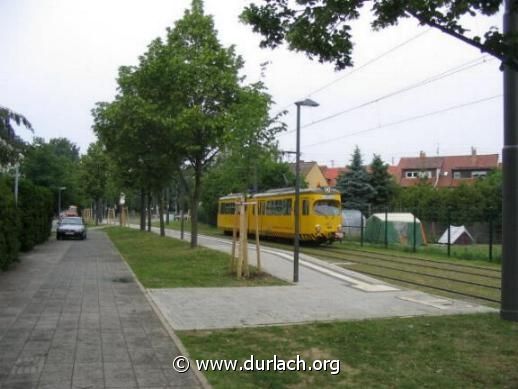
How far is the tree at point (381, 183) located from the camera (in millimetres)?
52781

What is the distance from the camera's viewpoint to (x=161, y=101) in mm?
21188

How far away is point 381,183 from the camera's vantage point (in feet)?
174

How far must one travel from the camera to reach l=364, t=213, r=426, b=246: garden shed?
30547 mm

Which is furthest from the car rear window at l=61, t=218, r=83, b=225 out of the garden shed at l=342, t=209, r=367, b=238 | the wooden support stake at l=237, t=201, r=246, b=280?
the wooden support stake at l=237, t=201, r=246, b=280

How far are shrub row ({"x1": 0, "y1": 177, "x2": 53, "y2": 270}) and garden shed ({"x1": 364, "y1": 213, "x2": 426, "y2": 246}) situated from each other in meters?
15.6

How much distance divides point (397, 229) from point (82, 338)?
25136 millimetres

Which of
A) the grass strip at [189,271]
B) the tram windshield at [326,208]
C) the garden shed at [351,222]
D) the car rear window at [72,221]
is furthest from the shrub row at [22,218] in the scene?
the garden shed at [351,222]

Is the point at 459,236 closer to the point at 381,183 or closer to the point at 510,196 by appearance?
the point at 381,183

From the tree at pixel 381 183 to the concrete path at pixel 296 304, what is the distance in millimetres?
39454

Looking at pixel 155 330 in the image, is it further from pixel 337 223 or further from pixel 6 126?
pixel 337 223

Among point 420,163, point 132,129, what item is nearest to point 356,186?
point 132,129

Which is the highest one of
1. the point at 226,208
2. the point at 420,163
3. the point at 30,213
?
the point at 420,163

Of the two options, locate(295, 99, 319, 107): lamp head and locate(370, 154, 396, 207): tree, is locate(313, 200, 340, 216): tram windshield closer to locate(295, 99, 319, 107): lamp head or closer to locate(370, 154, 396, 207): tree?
locate(295, 99, 319, 107): lamp head

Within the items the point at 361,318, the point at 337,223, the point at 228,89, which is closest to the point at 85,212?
the point at 337,223
